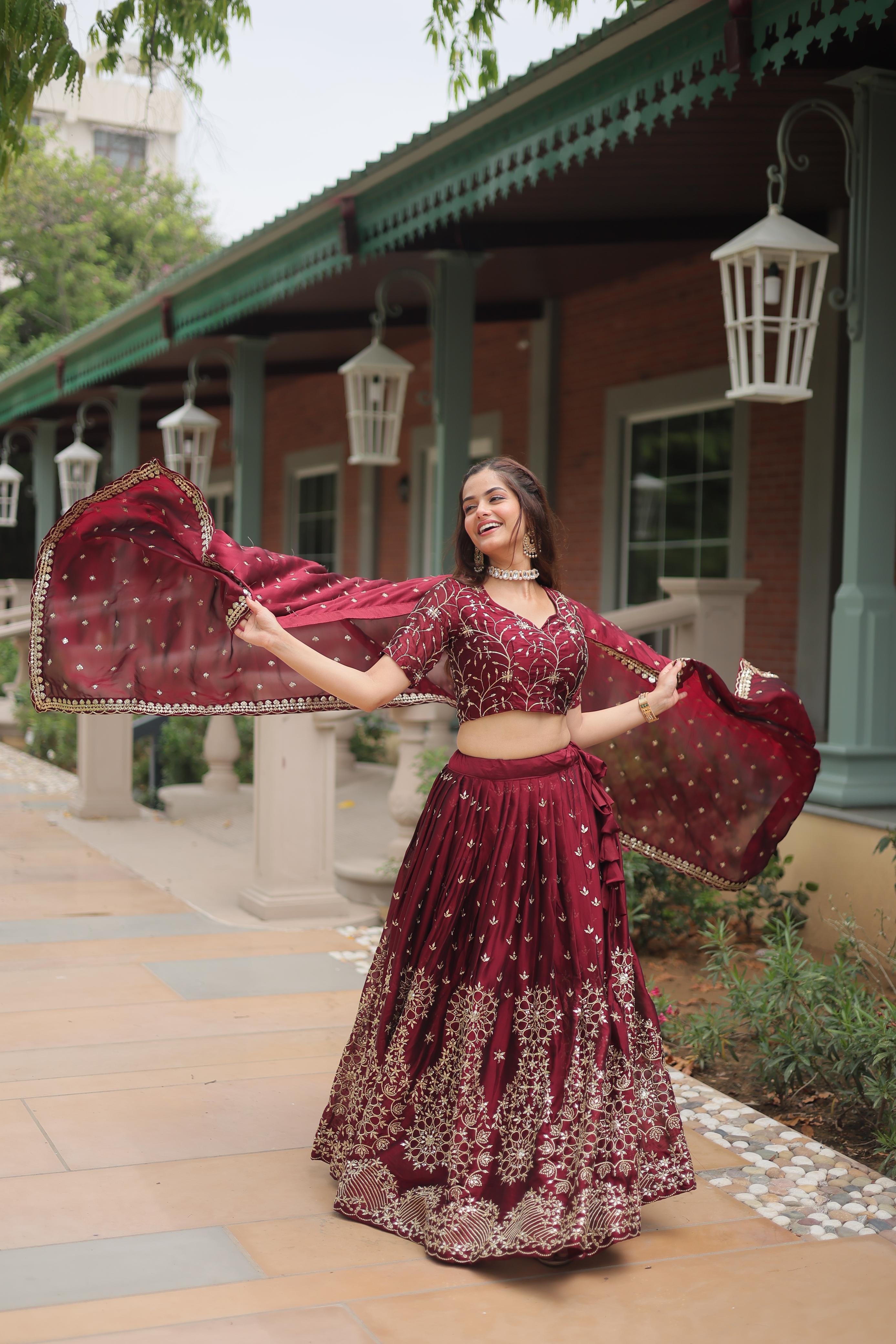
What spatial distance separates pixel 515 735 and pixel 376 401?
18.8 ft

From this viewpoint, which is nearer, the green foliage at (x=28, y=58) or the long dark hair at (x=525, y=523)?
the long dark hair at (x=525, y=523)

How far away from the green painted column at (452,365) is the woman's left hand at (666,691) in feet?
15.8

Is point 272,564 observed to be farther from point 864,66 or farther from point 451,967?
point 864,66

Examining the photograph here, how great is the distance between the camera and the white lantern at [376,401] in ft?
28.0

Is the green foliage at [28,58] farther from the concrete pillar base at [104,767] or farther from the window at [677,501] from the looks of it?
the window at [677,501]

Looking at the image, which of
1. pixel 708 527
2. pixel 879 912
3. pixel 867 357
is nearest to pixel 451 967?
pixel 879 912

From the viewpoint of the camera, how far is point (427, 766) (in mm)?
6316

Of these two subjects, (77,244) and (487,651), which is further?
(77,244)

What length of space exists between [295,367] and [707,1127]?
10772 millimetres

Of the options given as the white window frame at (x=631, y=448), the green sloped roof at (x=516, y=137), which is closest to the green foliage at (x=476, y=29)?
the green sloped roof at (x=516, y=137)

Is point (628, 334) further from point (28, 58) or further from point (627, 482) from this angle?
point (28, 58)

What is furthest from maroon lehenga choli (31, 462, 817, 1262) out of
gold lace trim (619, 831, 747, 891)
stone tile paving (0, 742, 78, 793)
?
stone tile paving (0, 742, 78, 793)

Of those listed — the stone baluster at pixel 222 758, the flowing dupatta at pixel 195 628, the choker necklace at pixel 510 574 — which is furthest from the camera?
the stone baluster at pixel 222 758

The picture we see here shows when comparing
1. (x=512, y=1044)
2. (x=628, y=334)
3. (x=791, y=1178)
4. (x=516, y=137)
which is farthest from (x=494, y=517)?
(x=628, y=334)
